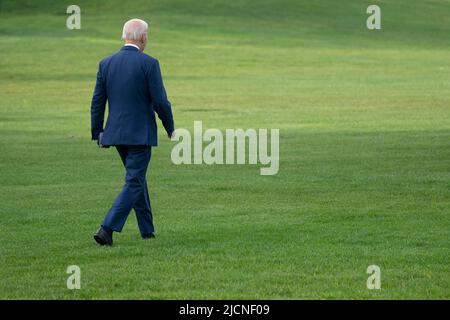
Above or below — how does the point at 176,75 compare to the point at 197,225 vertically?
above

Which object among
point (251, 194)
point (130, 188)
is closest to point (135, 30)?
point (130, 188)

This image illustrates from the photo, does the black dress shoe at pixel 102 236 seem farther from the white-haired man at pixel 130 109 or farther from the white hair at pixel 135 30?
the white hair at pixel 135 30

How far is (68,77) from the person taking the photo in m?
43.5

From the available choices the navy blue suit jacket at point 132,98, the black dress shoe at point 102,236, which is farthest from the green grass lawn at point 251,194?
the navy blue suit jacket at point 132,98

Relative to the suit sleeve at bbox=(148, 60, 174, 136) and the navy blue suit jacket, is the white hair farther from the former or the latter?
the suit sleeve at bbox=(148, 60, 174, 136)

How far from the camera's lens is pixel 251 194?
1534cm

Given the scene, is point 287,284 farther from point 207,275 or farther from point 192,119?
point 192,119

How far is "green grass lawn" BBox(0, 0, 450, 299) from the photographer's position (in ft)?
32.5

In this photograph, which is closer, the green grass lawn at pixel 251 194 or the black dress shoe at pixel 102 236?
the green grass lawn at pixel 251 194

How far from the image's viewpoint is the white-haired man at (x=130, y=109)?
449 inches

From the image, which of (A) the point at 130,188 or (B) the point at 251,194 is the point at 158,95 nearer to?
(A) the point at 130,188

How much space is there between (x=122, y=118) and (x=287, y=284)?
2.71 m

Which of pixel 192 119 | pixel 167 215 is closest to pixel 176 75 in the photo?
pixel 192 119

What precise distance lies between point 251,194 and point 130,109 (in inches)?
162
